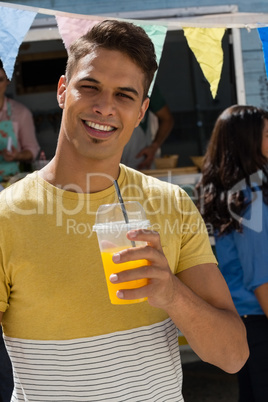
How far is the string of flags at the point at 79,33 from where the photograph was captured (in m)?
3.13

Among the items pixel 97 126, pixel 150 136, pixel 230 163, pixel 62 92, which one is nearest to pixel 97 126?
pixel 97 126

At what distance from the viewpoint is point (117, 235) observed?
5.40 feet

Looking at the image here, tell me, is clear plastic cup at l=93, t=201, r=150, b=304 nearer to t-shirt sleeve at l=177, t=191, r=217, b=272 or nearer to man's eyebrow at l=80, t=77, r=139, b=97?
t-shirt sleeve at l=177, t=191, r=217, b=272

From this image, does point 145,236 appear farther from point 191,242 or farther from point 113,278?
point 191,242

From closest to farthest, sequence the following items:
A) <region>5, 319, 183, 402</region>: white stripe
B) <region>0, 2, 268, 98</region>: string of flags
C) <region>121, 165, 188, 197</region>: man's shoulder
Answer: <region>5, 319, 183, 402</region>: white stripe
<region>121, 165, 188, 197</region>: man's shoulder
<region>0, 2, 268, 98</region>: string of flags

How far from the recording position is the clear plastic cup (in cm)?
160

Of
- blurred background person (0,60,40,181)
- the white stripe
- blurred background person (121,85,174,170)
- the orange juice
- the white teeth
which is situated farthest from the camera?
blurred background person (121,85,174,170)

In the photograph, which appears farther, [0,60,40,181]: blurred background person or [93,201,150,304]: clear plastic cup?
[0,60,40,181]: blurred background person

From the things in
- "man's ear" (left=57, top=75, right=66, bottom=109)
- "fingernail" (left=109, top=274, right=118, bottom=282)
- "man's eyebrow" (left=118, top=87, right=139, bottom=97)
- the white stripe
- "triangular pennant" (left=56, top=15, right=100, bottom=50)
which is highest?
"triangular pennant" (left=56, top=15, right=100, bottom=50)

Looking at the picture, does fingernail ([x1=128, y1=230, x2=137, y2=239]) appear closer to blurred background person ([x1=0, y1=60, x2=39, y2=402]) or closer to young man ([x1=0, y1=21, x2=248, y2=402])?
young man ([x1=0, y1=21, x2=248, y2=402])

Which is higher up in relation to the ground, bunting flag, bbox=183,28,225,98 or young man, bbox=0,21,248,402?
bunting flag, bbox=183,28,225,98

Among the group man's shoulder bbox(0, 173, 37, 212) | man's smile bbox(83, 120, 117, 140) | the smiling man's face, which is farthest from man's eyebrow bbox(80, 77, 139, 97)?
man's shoulder bbox(0, 173, 37, 212)

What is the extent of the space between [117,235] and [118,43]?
69 centimetres

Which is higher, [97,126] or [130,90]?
[130,90]
